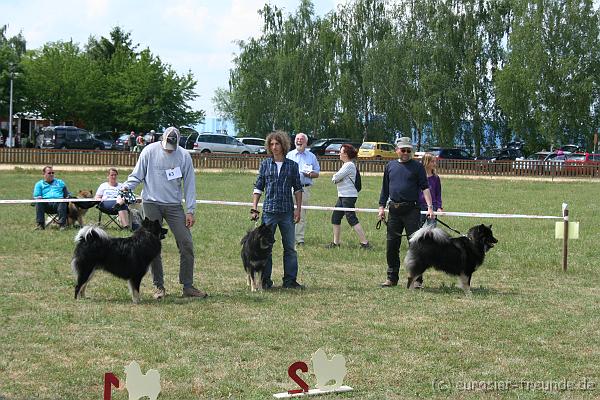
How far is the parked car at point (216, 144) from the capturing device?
47750 millimetres

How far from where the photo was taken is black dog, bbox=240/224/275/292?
943 centimetres

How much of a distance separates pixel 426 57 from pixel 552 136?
876cm

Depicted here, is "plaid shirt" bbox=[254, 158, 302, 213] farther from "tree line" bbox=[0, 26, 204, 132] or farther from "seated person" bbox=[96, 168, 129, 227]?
"tree line" bbox=[0, 26, 204, 132]

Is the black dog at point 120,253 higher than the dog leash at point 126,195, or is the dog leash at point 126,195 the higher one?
the dog leash at point 126,195

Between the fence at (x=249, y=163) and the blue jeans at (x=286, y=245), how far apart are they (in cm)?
2760

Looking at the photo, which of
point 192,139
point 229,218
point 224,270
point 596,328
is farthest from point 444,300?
point 192,139

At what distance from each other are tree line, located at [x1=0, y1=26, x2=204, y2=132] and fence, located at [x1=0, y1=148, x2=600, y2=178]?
70.0 feet

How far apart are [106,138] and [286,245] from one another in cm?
4849

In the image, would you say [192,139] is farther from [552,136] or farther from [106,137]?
[552,136]

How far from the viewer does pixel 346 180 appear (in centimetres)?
1381

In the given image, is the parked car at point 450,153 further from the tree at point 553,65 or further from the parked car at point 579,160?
the parked car at point 579,160

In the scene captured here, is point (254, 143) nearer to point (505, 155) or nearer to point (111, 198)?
point (505, 155)

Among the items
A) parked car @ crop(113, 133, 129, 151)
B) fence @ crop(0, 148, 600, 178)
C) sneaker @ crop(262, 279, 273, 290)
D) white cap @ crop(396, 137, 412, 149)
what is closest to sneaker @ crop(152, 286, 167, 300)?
sneaker @ crop(262, 279, 273, 290)

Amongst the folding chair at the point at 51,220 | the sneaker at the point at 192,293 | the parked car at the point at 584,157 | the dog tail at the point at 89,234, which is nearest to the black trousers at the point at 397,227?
the sneaker at the point at 192,293
